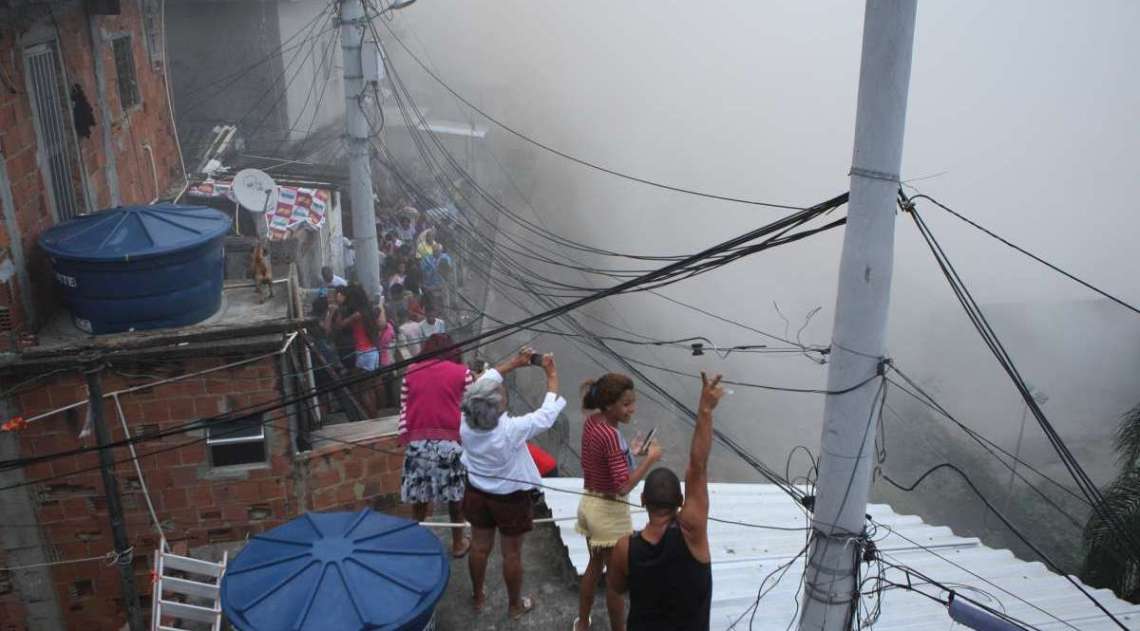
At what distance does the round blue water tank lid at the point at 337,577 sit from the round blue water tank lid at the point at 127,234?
2801mm

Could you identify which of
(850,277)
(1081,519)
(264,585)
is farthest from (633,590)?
(1081,519)

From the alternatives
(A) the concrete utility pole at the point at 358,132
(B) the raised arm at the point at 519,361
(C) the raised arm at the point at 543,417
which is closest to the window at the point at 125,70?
(A) the concrete utility pole at the point at 358,132

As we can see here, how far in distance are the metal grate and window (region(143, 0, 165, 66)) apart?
2.66 meters

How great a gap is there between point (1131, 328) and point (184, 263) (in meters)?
22.8

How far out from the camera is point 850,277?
Answer: 10.2 feet

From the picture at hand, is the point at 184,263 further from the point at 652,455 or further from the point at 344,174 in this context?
the point at 344,174

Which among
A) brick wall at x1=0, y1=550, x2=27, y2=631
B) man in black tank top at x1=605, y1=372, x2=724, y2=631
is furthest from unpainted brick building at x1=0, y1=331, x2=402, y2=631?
man in black tank top at x1=605, y1=372, x2=724, y2=631

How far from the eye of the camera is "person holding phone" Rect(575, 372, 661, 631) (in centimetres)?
360

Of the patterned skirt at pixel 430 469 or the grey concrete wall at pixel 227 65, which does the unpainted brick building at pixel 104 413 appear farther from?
the grey concrete wall at pixel 227 65

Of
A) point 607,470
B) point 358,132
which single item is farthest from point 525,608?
point 358,132

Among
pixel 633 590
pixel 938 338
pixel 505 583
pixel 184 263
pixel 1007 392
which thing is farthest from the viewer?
pixel 938 338

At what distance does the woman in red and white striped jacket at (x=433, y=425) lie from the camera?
4.43m

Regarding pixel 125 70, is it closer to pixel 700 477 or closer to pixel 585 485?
pixel 585 485

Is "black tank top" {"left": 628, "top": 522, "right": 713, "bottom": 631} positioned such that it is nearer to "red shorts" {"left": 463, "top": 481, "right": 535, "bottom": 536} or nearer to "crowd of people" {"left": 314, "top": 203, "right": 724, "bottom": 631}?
"crowd of people" {"left": 314, "top": 203, "right": 724, "bottom": 631}
